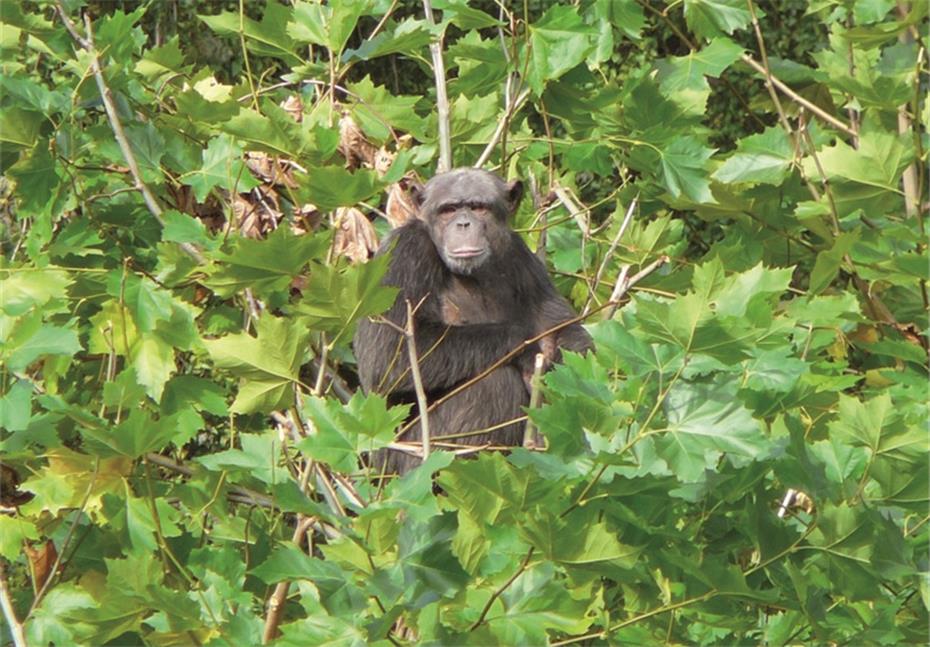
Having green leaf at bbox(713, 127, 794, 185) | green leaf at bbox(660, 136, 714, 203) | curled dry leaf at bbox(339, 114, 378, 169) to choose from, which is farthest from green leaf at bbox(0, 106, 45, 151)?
green leaf at bbox(713, 127, 794, 185)

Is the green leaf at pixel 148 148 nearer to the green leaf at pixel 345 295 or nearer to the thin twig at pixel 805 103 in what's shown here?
the green leaf at pixel 345 295

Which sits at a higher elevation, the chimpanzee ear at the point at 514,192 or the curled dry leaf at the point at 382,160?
the curled dry leaf at the point at 382,160

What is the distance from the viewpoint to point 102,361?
3.56m

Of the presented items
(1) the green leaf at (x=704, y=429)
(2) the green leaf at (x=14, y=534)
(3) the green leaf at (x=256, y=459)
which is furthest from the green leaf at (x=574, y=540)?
(2) the green leaf at (x=14, y=534)

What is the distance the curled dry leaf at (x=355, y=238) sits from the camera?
3955 mm

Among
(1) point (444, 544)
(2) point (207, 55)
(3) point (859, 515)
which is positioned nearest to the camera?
(1) point (444, 544)

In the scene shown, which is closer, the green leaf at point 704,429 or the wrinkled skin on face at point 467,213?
the green leaf at point 704,429

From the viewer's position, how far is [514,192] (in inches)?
172

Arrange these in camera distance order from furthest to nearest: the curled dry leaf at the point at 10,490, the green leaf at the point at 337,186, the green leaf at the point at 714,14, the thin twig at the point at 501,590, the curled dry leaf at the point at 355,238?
1. the curled dry leaf at the point at 355,238
2. the green leaf at the point at 714,14
3. the curled dry leaf at the point at 10,490
4. the green leaf at the point at 337,186
5. the thin twig at the point at 501,590

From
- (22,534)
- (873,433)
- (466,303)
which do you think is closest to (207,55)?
(466,303)

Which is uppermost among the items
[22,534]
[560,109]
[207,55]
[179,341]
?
[560,109]

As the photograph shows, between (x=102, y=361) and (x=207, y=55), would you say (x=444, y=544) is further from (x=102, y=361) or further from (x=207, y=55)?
(x=207, y=55)

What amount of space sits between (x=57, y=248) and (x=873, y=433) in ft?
6.28

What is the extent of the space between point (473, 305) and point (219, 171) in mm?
1225
